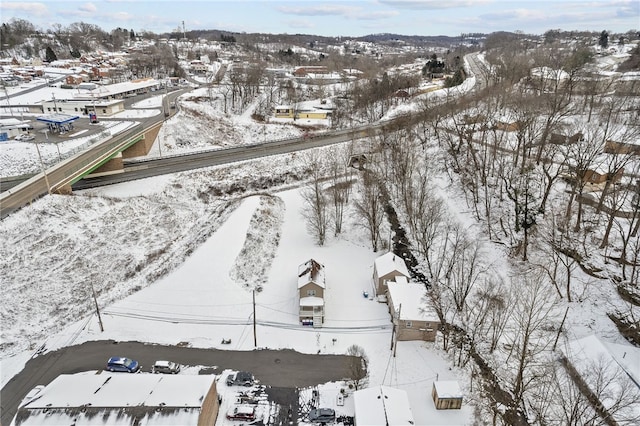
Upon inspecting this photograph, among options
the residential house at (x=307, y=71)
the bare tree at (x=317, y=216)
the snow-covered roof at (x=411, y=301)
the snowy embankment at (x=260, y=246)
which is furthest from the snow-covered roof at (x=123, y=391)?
the residential house at (x=307, y=71)

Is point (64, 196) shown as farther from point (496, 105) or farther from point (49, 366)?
point (496, 105)

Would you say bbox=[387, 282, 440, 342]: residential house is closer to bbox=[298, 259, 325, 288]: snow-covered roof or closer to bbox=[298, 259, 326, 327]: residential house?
bbox=[298, 259, 326, 327]: residential house

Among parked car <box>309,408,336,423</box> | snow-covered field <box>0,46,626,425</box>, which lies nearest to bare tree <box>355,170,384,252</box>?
snow-covered field <box>0,46,626,425</box>

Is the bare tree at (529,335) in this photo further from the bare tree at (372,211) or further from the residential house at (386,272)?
the bare tree at (372,211)

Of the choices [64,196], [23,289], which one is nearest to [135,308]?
[23,289]

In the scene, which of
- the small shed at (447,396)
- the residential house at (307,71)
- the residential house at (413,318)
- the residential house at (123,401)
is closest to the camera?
the residential house at (123,401)

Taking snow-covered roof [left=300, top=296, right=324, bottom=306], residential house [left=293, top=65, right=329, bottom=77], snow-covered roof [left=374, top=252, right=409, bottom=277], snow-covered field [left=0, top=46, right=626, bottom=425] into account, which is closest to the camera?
snow-covered field [left=0, top=46, right=626, bottom=425]
